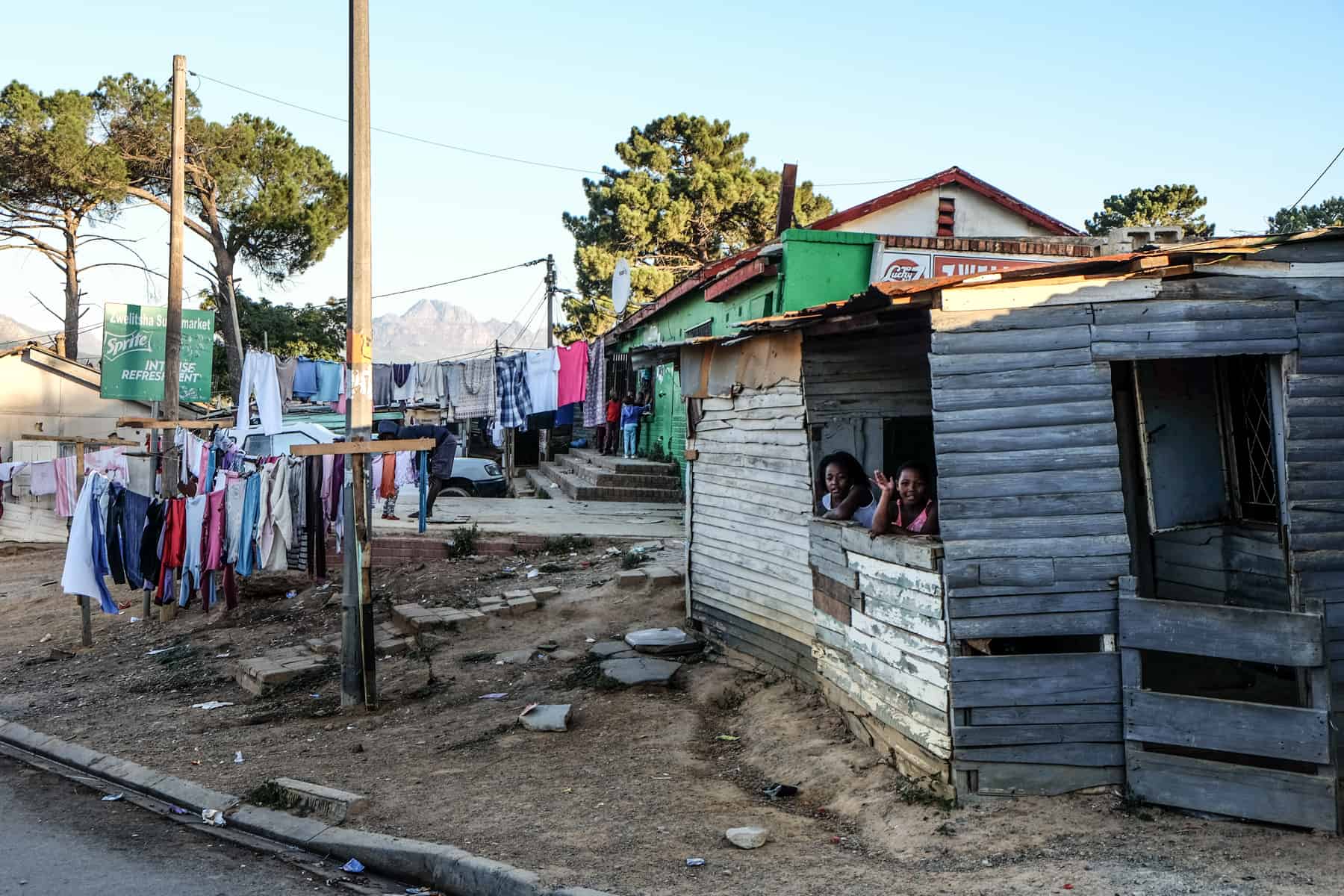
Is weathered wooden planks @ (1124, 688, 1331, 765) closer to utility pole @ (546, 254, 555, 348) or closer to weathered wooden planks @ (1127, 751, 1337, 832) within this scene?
weathered wooden planks @ (1127, 751, 1337, 832)

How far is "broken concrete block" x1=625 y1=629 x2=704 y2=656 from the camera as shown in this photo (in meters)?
8.63

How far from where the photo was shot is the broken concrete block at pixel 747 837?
187 inches

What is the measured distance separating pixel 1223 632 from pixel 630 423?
48.5 ft

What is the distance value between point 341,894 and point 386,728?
8.99 ft

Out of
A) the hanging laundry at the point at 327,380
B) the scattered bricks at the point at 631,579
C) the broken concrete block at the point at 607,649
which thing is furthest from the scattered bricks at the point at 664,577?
the hanging laundry at the point at 327,380

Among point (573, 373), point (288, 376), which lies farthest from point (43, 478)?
point (573, 373)

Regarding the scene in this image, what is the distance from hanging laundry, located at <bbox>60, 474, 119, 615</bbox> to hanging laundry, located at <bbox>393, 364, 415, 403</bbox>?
34.9ft

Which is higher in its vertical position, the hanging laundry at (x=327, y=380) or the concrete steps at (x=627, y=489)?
the hanging laundry at (x=327, y=380)

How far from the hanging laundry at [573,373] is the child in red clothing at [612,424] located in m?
1.44

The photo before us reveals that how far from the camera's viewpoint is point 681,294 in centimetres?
1605

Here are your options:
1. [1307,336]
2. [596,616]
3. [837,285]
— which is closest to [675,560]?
[596,616]

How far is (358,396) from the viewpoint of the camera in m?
7.67

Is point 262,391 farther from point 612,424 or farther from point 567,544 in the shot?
point 612,424

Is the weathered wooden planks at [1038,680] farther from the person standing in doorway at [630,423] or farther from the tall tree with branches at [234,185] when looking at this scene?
the tall tree with branches at [234,185]
